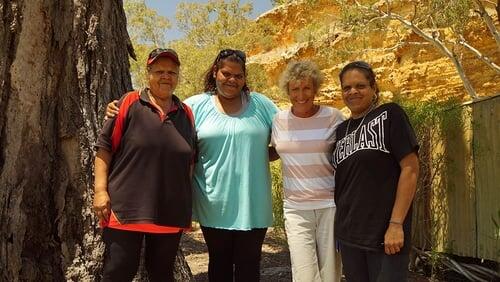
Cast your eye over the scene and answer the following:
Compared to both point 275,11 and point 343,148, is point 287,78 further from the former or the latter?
point 275,11

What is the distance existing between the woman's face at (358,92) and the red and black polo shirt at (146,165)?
0.93m

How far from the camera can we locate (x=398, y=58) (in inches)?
897

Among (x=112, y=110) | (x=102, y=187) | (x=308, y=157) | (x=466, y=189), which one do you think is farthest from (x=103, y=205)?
(x=466, y=189)

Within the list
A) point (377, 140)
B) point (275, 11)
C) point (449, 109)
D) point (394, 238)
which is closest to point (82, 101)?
point (377, 140)

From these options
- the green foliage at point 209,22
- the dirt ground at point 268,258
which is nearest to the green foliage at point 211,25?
the green foliage at point 209,22

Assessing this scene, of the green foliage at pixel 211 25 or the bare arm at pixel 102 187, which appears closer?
the bare arm at pixel 102 187

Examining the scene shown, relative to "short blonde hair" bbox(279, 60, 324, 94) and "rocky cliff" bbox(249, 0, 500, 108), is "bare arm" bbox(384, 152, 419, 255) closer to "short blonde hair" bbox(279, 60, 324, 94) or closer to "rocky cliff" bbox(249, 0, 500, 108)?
"short blonde hair" bbox(279, 60, 324, 94)

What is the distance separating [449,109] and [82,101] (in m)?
3.27

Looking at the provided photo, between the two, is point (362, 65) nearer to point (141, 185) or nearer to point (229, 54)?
point (229, 54)

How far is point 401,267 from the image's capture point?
7.88 ft

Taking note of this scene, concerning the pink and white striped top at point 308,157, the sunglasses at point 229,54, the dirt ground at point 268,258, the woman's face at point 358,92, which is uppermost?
the sunglasses at point 229,54

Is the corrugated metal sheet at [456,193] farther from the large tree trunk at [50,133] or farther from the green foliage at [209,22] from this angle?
the green foliage at [209,22]

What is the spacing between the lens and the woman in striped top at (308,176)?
2.80 metres

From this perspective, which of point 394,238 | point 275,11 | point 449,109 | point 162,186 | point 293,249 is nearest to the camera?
point 394,238
